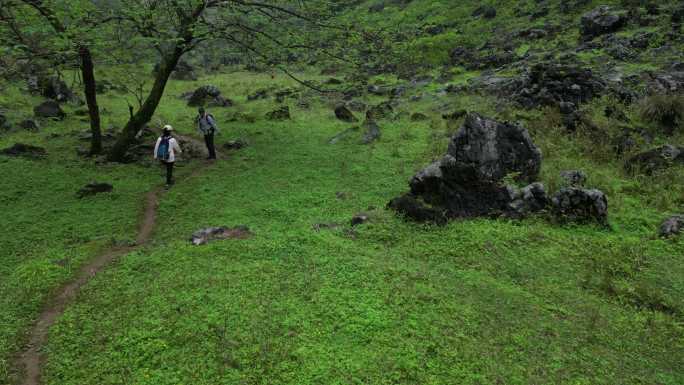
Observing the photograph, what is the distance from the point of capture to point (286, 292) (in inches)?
316

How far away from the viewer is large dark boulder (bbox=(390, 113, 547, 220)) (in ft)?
36.3

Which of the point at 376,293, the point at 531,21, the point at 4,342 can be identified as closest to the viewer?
the point at 4,342

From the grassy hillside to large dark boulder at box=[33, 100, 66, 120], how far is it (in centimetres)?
702

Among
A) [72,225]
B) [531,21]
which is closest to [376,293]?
[72,225]

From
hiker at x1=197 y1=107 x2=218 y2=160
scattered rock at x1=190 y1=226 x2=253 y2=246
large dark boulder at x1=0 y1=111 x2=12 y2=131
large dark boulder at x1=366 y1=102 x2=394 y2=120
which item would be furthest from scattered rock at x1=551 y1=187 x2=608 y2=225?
large dark boulder at x1=0 y1=111 x2=12 y2=131

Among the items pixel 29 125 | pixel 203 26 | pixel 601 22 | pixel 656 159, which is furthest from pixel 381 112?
pixel 601 22

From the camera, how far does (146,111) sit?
1659 cm

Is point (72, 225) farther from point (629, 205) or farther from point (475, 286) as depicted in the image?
point (629, 205)

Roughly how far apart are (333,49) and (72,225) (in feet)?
35.7

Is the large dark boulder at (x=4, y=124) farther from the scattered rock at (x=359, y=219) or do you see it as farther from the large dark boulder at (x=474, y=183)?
the large dark boulder at (x=474, y=183)

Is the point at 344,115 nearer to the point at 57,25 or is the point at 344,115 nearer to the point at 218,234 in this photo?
the point at 57,25

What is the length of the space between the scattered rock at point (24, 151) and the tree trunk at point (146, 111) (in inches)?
119

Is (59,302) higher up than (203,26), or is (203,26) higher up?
(203,26)

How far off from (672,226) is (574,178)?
9.58 feet
